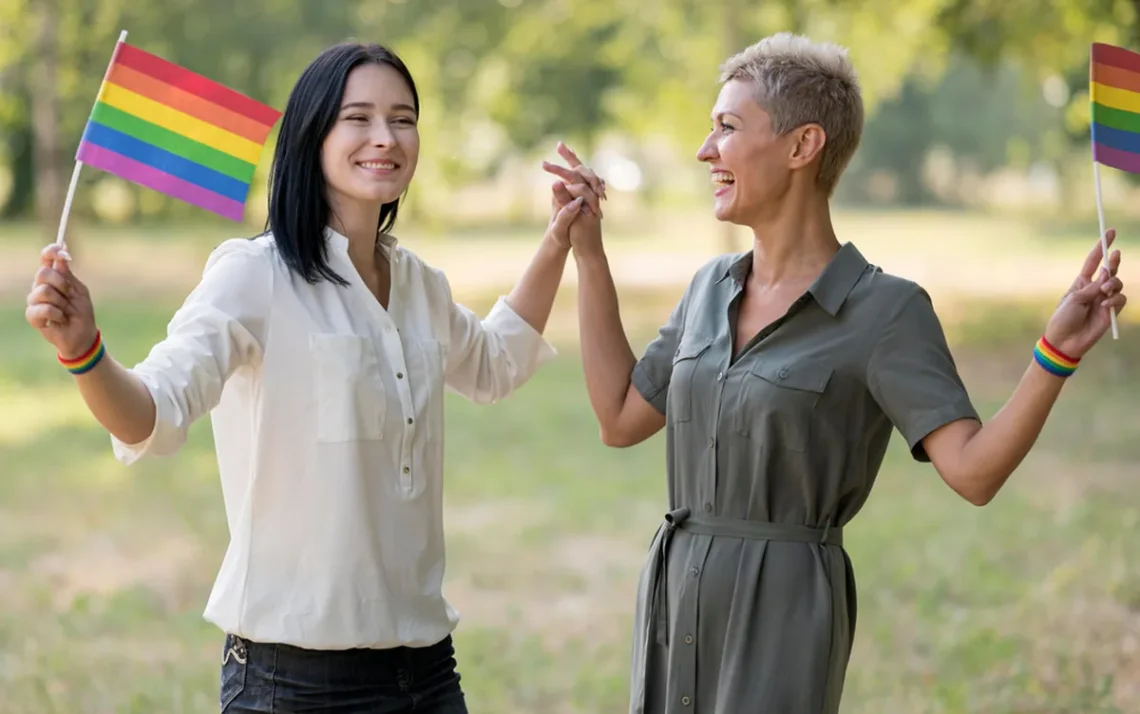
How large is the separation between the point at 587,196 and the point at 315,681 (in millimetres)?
1091

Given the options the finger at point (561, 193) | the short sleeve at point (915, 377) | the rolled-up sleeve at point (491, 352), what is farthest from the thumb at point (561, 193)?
the short sleeve at point (915, 377)

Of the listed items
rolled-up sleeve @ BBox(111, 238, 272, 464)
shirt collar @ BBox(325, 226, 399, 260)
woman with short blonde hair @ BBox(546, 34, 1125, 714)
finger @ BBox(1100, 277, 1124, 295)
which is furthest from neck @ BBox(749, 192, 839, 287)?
rolled-up sleeve @ BBox(111, 238, 272, 464)

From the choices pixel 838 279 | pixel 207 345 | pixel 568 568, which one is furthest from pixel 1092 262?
pixel 568 568

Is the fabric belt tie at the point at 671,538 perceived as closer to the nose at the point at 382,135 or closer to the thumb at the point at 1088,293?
the thumb at the point at 1088,293

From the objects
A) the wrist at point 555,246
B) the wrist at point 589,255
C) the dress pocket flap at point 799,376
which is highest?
the wrist at point 555,246

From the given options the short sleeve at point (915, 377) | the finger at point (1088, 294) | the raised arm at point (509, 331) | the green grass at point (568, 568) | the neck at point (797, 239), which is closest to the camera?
the finger at point (1088, 294)

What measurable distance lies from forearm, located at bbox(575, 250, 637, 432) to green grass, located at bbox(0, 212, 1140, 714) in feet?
8.86

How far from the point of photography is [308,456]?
2617 mm

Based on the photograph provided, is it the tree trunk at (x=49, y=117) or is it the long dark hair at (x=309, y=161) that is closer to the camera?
the long dark hair at (x=309, y=161)

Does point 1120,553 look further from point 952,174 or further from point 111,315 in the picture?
point 952,174

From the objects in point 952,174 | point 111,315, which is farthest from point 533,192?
Answer: point 111,315

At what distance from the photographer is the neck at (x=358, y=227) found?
278cm

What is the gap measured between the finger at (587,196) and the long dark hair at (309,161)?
0.48 m

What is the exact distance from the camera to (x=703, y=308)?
9.32ft
